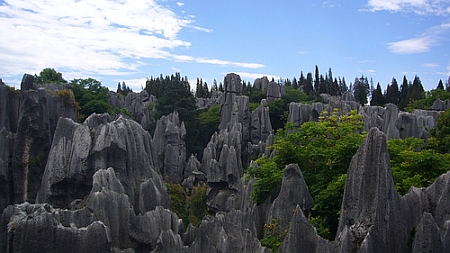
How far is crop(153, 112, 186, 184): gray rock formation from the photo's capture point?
29625mm

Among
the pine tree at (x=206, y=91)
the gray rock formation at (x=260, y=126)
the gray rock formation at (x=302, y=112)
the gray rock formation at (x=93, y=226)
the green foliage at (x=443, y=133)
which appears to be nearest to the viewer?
the gray rock formation at (x=93, y=226)

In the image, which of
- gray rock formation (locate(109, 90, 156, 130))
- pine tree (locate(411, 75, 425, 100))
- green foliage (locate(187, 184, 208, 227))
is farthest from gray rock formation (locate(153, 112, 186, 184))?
pine tree (locate(411, 75, 425, 100))

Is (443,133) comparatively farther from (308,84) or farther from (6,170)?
(308,84)

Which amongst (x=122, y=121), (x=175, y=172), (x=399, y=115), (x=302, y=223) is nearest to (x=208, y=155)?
(x=175, y=172)

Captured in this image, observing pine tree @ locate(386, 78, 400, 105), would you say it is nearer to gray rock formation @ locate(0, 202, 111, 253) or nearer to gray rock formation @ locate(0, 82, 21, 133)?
gray rock formation @ locate(0, 82, 21, 133)

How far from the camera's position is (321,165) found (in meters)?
14.2

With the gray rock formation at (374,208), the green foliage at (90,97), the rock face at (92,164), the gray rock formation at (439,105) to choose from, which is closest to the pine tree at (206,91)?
the green foliage at (90,97)

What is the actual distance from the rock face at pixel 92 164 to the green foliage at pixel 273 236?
15.2 ft

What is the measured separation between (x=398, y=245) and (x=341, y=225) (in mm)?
1096

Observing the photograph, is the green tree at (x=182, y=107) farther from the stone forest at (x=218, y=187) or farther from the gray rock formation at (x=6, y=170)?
the gray rock formation at (x=6, y=170)

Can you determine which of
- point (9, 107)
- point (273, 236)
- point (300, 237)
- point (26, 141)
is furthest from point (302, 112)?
point (300, 237)

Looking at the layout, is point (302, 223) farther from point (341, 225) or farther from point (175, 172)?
point (175, 172)

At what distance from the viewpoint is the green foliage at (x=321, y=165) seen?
468 inches

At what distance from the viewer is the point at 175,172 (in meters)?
29.7
